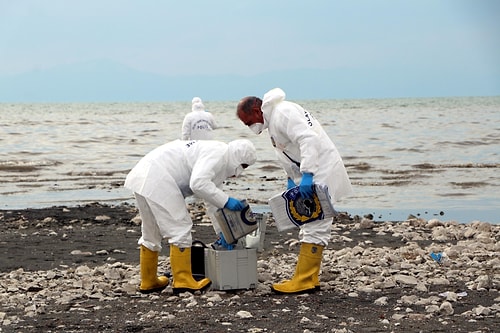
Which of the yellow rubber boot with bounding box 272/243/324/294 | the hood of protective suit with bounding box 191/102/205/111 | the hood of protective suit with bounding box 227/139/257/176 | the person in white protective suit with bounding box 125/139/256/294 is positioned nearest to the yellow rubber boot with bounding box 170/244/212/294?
the person in white protective suit with bounding box 125/139/256/294

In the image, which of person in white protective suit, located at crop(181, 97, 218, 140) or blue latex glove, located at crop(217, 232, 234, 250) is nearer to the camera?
blue latex glove, located at crop(217, 232, 234, 250)

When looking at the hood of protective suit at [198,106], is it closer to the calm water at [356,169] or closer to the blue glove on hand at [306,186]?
the calm water at [356,169]

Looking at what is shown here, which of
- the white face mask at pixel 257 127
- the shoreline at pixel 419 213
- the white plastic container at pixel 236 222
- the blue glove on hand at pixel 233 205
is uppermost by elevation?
the white face mask at pixel 257 127

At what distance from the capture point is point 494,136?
3747cm

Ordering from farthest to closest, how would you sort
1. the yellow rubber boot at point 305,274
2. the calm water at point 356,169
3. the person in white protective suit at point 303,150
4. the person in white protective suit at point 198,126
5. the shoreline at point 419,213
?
the calm water at point 356,169
the person in white protective suit at point 198,126
the shoreline at point 419,213
the yellow rubber boot at point 305,274
the person in white protective suit at point 303,150

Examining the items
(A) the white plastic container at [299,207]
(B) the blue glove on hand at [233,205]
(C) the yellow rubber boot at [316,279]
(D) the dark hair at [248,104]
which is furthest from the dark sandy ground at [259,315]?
(D) the dark hair at [248,104]

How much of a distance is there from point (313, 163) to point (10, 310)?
291cm

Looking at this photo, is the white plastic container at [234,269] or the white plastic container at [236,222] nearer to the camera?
the white plastic container at [236,222]

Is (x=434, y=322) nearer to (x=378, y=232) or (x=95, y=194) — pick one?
(x=378, y=232)

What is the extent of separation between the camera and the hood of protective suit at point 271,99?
27.5 feet

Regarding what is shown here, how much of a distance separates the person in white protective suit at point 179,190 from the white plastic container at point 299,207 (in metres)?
0.37

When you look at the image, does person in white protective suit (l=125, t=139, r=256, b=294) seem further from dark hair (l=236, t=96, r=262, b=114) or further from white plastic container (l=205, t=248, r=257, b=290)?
dark hair (l=236, t=96, r=262, b=114)

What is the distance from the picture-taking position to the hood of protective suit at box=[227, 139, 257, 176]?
8.38 metres

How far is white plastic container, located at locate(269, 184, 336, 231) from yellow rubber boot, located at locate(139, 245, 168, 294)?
4.10ft
